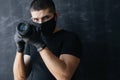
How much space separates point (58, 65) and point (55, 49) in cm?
17

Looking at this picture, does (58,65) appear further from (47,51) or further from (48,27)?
(48,27)

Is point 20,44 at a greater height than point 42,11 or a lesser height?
lesser

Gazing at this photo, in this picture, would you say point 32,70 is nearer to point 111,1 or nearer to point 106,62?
point 106,62

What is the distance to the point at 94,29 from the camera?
192 centimetres

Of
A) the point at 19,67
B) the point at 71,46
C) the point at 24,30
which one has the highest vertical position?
the point at 24,30

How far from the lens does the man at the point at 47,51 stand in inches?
60.7

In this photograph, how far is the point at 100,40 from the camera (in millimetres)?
1914

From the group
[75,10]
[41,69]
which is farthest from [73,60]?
[75,10]

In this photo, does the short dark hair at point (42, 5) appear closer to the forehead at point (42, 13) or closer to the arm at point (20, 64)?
the forehead at point (42, 13)

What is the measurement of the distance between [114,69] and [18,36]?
2.23ft

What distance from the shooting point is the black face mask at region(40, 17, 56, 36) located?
1683mm

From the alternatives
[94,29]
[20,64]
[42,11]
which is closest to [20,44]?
[20,64]

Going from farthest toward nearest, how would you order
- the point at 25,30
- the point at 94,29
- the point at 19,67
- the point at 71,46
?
the point at 94,29 < the point at 19,67 < the point at 71,46 < the point at 25,30

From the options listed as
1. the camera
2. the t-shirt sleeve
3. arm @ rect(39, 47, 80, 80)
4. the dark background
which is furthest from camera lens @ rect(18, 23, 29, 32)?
the dark background
